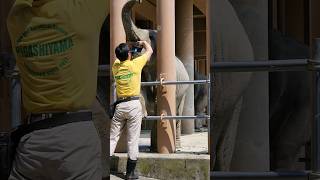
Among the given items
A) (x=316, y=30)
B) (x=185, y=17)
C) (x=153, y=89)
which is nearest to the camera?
(x=316, y=30)

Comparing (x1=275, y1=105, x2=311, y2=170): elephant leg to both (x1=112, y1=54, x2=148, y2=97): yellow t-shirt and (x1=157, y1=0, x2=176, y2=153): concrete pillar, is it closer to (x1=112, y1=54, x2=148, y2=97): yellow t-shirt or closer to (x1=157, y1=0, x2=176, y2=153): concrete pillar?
(x1=112, y1=54, x2=148, y2=97): yellow t-shirt

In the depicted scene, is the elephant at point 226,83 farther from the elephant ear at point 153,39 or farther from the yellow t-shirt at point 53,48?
the elephant ear at point 153,39

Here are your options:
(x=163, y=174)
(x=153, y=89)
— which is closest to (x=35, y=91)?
(x=163, y=174)

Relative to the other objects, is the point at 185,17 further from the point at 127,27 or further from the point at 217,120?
the point at 217,120

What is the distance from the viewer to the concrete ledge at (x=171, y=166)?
590 centimetres

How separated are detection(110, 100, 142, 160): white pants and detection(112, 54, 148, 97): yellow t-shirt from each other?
0.35 feet

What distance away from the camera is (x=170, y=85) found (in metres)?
6.59

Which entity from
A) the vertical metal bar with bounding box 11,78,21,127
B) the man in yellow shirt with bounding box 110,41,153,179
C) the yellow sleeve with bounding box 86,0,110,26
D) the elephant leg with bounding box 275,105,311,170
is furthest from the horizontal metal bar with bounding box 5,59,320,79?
the man in yellow shirt with bounding box 110,41,153,179

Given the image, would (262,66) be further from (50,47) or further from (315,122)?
(50,47)

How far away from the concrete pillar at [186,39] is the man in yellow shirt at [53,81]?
7636mm

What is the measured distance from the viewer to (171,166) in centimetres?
598

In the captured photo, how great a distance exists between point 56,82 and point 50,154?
223 millimetres

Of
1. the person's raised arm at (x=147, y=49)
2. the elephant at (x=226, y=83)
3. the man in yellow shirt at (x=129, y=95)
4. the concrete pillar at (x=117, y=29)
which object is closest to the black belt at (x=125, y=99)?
the man in yellow shirt at (x=129, y=95)

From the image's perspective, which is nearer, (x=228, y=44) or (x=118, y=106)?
(x=228, y=44)
